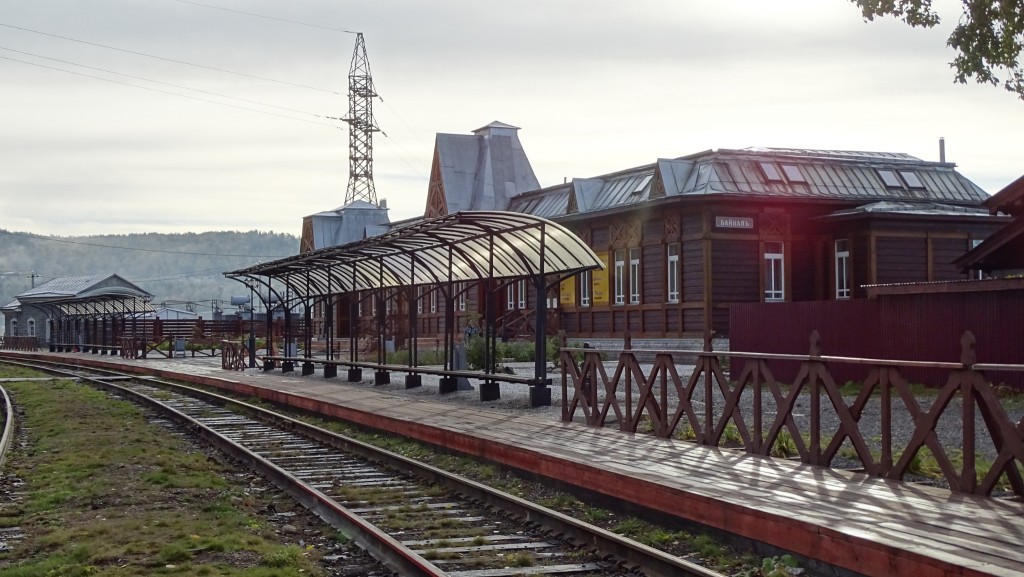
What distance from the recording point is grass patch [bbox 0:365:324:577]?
8.16m

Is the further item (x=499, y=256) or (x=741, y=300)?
(x=741, y=300)

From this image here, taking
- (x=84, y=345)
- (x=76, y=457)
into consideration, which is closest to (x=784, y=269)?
(x=76, y=457)

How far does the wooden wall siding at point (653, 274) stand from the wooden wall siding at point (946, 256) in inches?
314

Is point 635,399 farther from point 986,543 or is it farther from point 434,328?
point 434,328

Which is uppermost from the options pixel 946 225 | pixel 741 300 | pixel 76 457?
pixel 946 225

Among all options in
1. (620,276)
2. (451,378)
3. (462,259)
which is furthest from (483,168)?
(451,378)

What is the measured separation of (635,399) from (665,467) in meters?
9.28

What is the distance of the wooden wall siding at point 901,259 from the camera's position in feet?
110

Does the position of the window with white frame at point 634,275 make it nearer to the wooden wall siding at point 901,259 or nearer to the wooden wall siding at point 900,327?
the wooden wall siding at point 901,259

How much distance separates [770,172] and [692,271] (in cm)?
439

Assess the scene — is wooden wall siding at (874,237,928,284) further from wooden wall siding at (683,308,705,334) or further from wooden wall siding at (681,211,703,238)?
wooden wall siding at (683,308,705,334)

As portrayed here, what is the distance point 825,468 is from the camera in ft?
34.6

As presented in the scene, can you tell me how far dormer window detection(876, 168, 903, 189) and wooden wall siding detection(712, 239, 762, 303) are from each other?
6.06m

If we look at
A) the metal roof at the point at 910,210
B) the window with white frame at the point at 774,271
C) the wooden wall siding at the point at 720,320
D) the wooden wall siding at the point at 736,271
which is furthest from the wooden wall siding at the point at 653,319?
the metal roof at the point at 910,210
